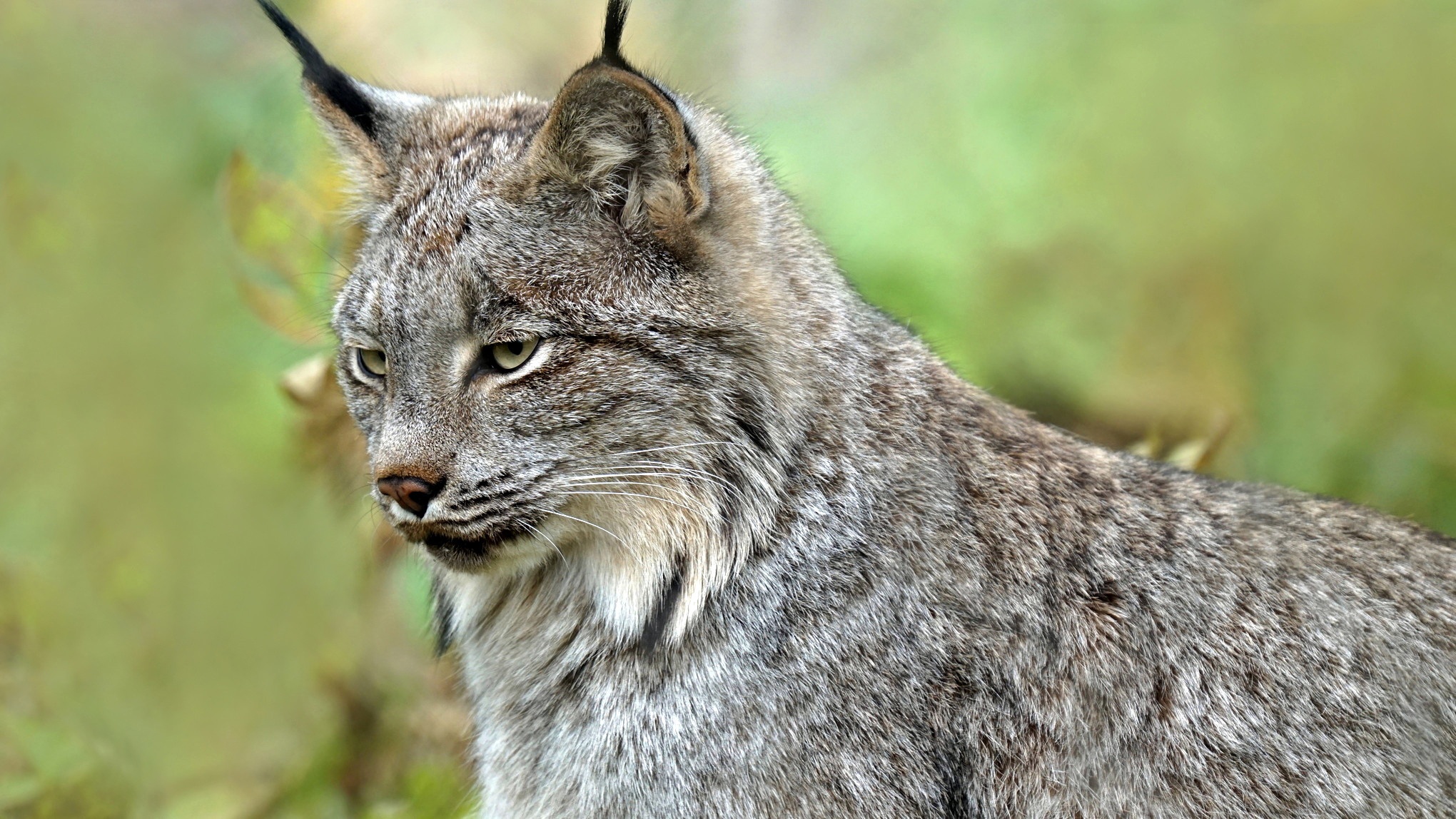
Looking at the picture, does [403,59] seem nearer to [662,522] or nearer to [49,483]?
[49,483]

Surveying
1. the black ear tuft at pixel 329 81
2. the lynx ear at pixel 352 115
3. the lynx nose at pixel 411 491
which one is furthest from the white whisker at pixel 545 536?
the black ear tuft at pixel 329 81

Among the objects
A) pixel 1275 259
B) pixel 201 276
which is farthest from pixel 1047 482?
pixel 1275 259

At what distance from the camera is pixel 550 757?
421 cm

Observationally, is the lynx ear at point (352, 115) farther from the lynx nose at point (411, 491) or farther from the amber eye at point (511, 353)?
the lynx nose at point (411, 491)

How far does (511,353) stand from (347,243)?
301 centimetres

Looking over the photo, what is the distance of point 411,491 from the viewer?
3.84 metres

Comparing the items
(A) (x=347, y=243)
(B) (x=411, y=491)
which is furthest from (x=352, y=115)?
(A) (x=347, y=243)

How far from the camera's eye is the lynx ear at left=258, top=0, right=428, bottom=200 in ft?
Result: 14.7

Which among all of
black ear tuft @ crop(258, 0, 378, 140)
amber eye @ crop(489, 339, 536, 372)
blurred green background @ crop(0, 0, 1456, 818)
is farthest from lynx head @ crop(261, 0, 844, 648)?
blurred green background @ crop(0, 0, 1456, 818)

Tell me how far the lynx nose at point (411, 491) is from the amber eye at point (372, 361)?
503 millimetres

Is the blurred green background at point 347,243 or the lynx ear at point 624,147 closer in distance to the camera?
the lynx ear at point 624,147

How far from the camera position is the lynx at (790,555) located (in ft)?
12.5

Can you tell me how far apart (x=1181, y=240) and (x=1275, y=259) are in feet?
1.98

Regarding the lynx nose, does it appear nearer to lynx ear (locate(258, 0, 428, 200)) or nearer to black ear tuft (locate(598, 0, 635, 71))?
lynx ear (locate(258, 0, 428, 200))
